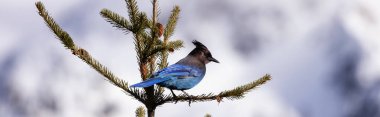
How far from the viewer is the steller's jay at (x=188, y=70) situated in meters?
10.7

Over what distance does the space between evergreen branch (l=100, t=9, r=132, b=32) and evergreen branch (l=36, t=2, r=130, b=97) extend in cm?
50

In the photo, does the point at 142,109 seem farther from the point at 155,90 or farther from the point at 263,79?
the point at 263,79

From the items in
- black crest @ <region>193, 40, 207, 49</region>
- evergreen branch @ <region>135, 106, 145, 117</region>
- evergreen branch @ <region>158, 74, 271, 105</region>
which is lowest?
evergreen branch @ <region>135, 106, 145, 117</region>

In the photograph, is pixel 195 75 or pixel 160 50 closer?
pixel 160 50

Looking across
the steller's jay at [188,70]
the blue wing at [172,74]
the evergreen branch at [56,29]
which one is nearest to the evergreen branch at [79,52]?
the evergreen branch at [56,29]

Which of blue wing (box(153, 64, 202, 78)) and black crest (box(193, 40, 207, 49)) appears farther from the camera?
black crest (box(193, 40, 207, 49))

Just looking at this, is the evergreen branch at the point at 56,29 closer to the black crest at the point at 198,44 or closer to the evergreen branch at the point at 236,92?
the evergreen branch at the point at 236,92

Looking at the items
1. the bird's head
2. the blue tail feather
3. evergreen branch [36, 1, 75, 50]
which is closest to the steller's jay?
the bird's head

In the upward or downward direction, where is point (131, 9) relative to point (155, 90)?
upward

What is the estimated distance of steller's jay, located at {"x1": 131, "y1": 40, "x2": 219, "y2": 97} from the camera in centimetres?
1070

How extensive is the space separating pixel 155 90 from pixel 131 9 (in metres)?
0.87

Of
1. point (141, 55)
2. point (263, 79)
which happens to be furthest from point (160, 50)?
point (263, 79)

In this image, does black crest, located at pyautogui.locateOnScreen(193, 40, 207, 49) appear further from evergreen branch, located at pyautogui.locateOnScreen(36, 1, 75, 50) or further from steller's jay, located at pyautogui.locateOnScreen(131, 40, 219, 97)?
evergreen branch, located at pyautogui.locateOnScreen(36, 1, 75, 50)

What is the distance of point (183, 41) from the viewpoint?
11023mm
